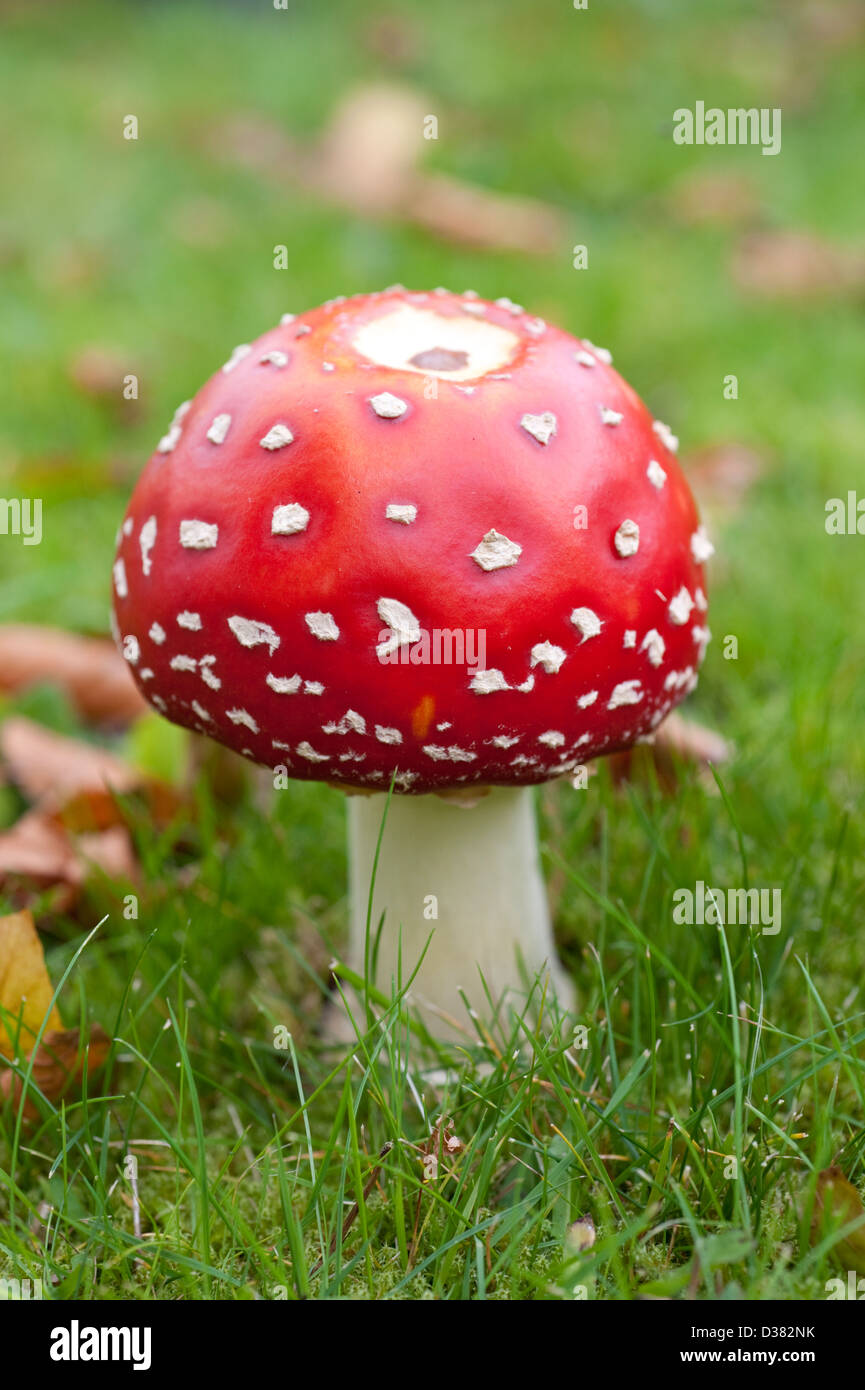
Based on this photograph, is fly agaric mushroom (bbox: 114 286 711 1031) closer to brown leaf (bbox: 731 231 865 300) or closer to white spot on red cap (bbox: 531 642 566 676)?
white spot on red cap (bbox: 531 642 566 676)

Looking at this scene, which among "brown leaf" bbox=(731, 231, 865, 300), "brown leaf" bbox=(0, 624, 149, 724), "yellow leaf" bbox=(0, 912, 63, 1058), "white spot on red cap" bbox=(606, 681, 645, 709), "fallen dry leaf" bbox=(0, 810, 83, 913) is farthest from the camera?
"brown leaf" bbox=(731, 231, 865, 300)

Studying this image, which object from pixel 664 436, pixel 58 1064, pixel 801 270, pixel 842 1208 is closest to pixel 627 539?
pixel 664 436

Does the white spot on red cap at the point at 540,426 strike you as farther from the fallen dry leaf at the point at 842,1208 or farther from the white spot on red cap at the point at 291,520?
the fallen dry leaf at the point at 842,1208

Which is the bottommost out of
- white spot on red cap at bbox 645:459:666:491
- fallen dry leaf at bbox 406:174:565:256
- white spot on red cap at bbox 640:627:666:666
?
white spot on red cap at bbox 640:627:666:666

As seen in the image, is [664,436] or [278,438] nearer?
[278,438]

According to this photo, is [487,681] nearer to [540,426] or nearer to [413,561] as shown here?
[413,561]

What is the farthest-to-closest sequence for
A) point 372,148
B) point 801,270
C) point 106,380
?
point 372,148 → point 801,270 → point 106,380

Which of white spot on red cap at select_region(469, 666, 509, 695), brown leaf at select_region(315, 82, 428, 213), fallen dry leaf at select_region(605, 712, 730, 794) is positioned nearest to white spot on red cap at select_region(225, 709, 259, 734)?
white spot on red cap at select_region(469, 666, 509, 695)
